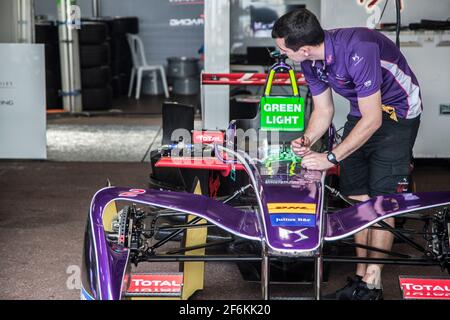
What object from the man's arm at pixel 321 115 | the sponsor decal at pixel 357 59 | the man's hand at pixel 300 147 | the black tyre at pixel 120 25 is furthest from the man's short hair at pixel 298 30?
the black tyre at pixel 120 25

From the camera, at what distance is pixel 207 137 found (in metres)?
5.71

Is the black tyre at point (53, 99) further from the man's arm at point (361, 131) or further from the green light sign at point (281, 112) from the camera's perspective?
the man's arm at point (361, 131)

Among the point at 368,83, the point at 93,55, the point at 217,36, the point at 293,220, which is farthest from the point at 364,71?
the point at 93,55

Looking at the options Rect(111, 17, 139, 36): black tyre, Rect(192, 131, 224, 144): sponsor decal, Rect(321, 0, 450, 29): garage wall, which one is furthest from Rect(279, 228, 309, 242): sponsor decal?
Rect(111, 17, 139, 36): black tyre

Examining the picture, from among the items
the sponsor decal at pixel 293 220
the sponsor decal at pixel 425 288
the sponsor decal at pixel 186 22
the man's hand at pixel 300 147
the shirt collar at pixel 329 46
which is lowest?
the sponsor decal at pixel 425 288

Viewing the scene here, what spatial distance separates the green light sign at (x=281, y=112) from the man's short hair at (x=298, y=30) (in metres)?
0.91

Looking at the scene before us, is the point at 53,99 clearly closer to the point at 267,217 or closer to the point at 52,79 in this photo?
the point at 52,79

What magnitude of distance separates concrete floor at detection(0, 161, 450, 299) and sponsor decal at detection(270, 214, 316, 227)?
40.2 inches

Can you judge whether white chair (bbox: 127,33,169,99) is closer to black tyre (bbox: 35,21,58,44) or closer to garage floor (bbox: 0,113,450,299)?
black tyre (bbox: 35,21,58,44)

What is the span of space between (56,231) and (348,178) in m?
2.43

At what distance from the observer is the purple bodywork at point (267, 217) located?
11.7 feet

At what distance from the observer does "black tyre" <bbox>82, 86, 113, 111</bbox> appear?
1203 centimetres

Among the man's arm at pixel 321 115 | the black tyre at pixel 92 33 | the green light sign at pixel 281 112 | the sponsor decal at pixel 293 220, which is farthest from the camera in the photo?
the black tyre at pixel 92 33

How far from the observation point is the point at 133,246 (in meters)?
3.94
